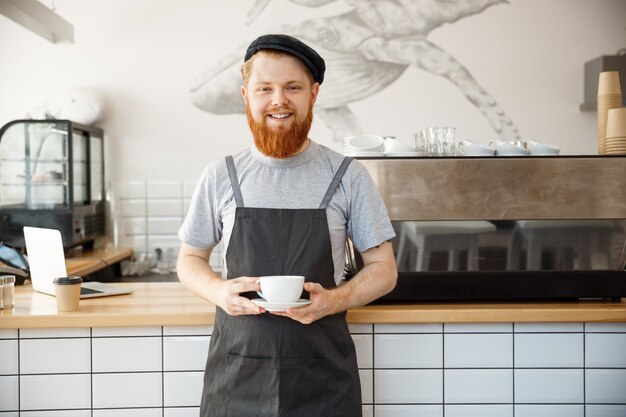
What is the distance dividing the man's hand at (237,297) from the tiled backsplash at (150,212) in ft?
10.4

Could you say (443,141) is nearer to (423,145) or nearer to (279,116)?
(423,145)

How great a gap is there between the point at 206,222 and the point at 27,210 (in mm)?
2948

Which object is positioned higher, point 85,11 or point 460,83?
point 85,11

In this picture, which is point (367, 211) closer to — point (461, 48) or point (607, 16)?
point (461, 48)

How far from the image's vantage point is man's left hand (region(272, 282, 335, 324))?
162cm

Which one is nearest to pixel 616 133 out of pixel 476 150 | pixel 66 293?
pixel 476 150

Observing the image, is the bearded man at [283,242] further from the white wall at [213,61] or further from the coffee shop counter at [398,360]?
the white wall at [213,61]

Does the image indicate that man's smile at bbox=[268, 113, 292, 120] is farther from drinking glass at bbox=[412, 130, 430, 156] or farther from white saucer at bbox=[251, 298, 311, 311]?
drinking glass at bbox=[412, 130, 430, 156]

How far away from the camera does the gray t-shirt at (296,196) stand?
1.82 metres

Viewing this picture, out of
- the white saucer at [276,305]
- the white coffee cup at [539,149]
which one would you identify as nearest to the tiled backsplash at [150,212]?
the white coffee cup at [539,149]

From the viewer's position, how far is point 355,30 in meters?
4.87

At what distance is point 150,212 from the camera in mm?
4906

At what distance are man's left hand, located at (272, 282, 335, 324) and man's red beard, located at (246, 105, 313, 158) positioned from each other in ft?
1.19

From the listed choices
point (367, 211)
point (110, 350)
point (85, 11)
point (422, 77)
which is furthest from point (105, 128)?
point (367, 211)
